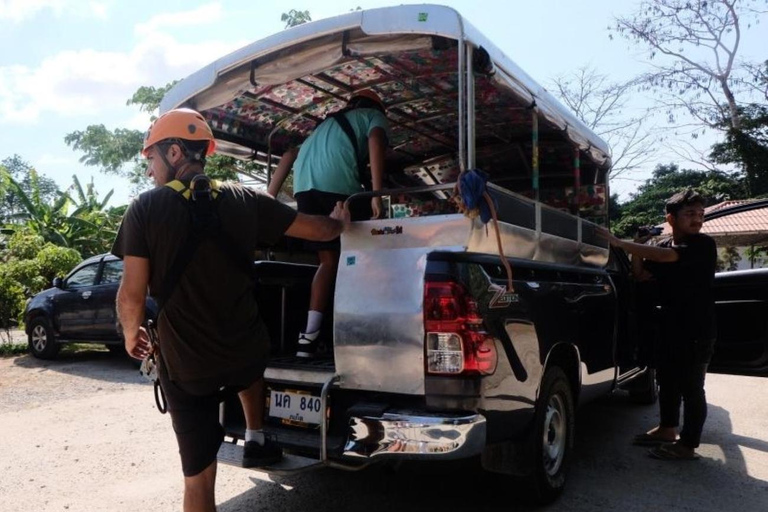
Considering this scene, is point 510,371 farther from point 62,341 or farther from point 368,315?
point 62,341

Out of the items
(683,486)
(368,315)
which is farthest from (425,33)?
(683,486)

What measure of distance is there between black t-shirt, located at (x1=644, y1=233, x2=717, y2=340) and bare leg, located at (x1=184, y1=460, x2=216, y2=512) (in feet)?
12.1

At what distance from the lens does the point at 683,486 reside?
4.00m

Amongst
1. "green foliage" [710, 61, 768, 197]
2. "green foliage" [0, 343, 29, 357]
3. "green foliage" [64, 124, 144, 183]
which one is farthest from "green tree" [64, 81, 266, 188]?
"green foliage" [710, 61, 768, 197]

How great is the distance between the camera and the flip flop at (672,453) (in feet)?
14.9

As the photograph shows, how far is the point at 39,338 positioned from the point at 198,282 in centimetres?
908

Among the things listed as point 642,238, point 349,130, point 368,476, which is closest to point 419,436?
point 368,476

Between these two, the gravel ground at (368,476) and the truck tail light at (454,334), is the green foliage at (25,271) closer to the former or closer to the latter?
the gravel ground at (368,476)

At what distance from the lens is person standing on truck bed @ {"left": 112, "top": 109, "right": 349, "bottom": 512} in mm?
2426

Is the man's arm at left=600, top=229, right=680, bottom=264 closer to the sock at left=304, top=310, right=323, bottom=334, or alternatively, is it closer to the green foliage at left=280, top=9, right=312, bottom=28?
the sock at left=304, top=310, right=323, bottom=334

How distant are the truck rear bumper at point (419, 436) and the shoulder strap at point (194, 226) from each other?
1.04 meters

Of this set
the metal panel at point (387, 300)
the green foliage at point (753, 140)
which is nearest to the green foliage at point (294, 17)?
the metal panel at point (387, 300)

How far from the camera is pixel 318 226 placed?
2996 mm

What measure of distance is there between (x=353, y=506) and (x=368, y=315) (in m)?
1.40
